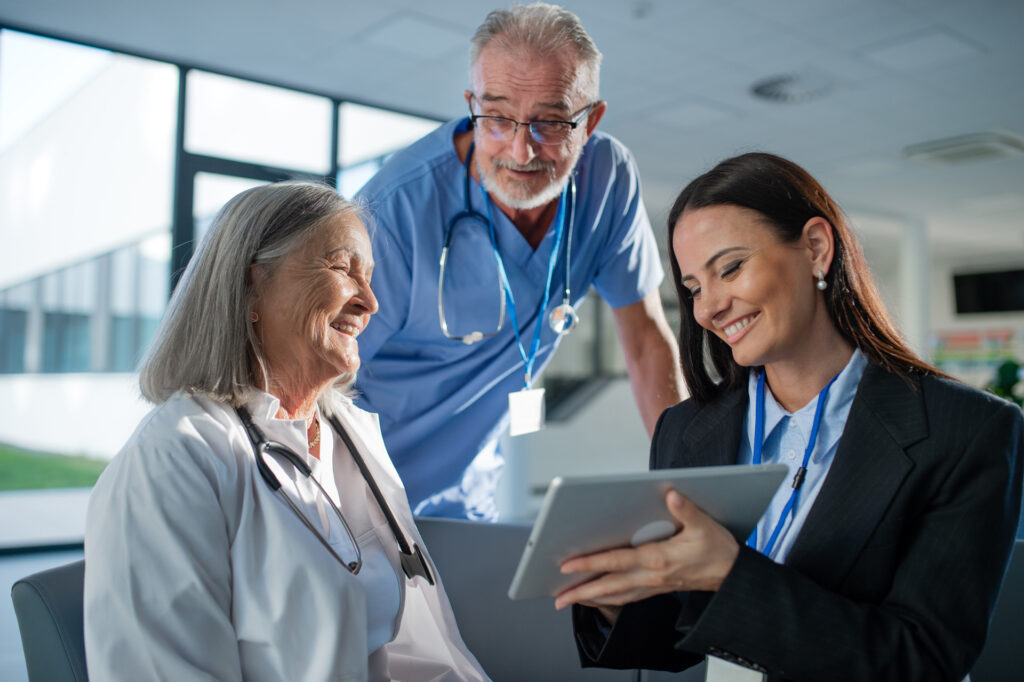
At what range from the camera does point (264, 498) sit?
1106 mm

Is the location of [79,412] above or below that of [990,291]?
below

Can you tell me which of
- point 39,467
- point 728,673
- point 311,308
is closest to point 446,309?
point 311,308

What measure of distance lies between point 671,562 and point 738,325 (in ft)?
1.53

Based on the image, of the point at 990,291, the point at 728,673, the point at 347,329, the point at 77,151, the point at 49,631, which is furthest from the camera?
the point at 990,291

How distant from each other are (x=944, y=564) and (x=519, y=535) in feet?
2.84

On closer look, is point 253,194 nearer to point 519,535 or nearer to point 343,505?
point 343,505

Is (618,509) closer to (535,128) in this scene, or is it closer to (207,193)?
(535,128)

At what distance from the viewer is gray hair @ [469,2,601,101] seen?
5.32 ft

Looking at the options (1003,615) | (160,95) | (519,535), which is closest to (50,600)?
(519,535)

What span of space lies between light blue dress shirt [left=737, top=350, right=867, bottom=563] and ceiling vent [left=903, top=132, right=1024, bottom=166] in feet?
20.6

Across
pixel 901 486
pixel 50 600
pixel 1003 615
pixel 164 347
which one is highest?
pixel 164 347

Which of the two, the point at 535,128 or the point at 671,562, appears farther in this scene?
the point at 535,128

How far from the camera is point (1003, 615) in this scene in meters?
1.47

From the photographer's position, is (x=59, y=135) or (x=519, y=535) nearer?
(x=519, y=535)
